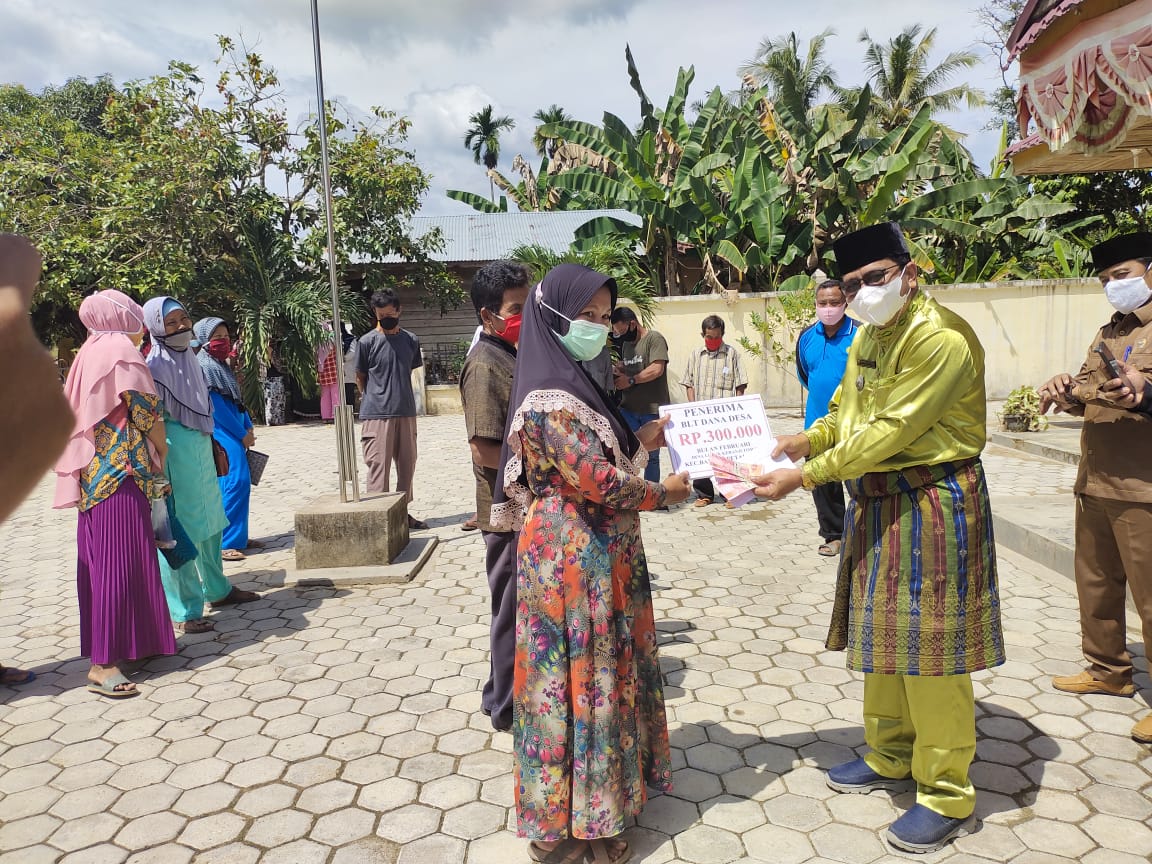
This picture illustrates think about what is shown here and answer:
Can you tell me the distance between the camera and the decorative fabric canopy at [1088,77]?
2592mm

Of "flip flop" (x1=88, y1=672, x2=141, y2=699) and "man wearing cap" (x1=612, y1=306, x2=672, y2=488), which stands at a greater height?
"man wearing cap" (x1=612, y1=306, x2=672, y2=488)

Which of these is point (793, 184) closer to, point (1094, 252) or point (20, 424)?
point (1094, 252)

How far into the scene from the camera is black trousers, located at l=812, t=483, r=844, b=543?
18.8 ft

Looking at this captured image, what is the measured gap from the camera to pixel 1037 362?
1405 centimetres

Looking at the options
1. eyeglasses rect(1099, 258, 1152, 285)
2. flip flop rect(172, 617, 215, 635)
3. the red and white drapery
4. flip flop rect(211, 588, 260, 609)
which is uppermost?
the red and white drapery

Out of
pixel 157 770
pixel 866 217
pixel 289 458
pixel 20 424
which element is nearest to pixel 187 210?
pixel 289 458

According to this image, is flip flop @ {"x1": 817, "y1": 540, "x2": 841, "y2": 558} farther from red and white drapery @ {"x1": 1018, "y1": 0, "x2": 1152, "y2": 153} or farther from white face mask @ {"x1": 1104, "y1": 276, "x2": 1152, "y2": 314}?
red and white drapery @ {"x1": 1018, "y1": 0, "x2": 1152, "y2": 153}

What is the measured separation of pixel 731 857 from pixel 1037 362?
14.2 m

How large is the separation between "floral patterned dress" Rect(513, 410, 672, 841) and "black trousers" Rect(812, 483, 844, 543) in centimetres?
360

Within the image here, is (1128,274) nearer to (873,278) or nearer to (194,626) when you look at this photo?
(873,278)

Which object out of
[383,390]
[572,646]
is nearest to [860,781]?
[572,646]

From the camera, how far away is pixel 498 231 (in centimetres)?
1984

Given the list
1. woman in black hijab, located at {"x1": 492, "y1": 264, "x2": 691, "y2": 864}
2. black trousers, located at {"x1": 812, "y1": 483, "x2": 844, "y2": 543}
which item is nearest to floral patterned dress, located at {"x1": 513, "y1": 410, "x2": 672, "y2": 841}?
woman in black hijab, located at {"x1": 492, "y1": 264, "x2": 691, "y2": 864}

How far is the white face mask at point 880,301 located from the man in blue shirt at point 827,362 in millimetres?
2782
